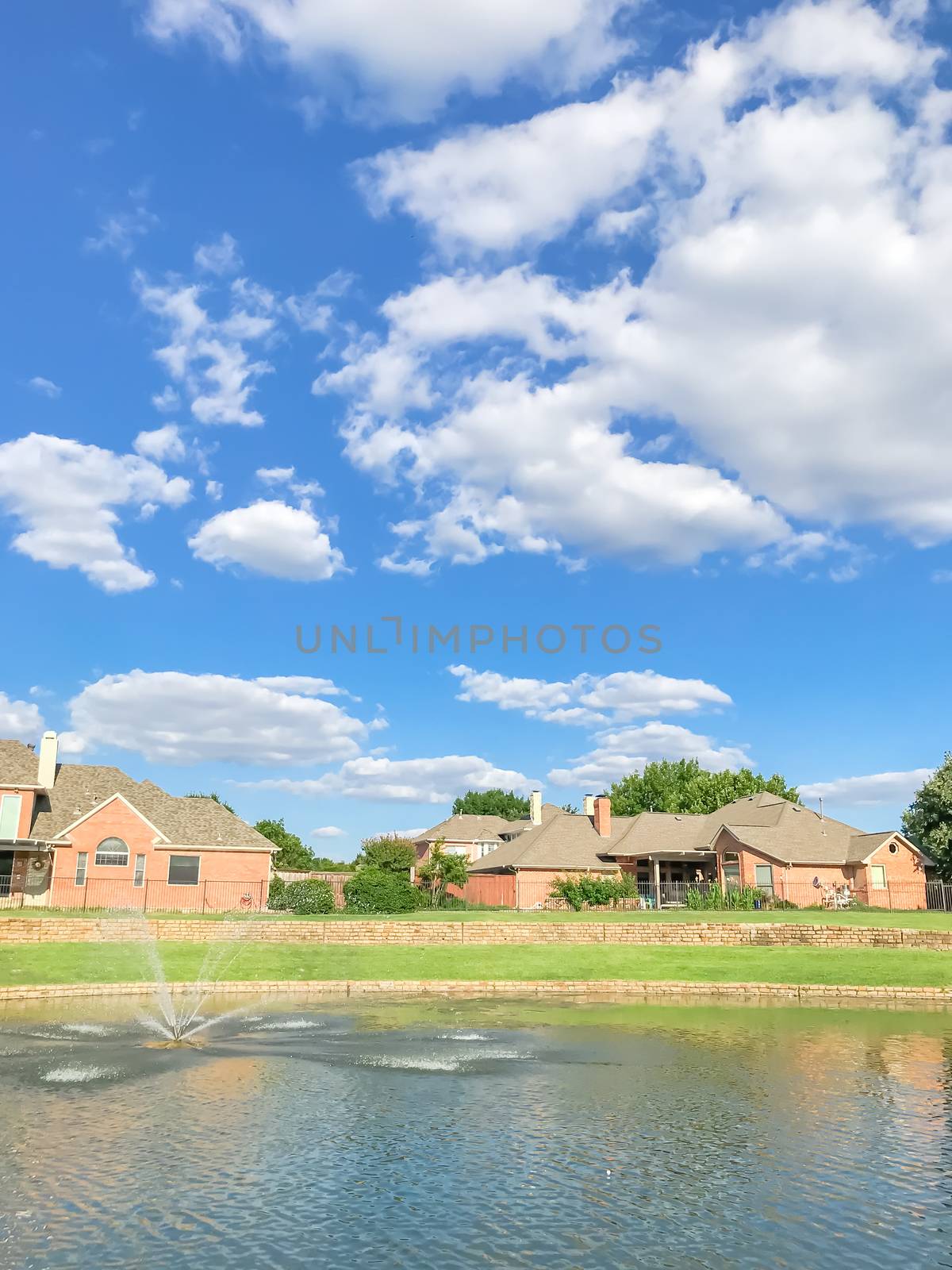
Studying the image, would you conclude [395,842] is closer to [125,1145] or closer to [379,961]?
[379,961]

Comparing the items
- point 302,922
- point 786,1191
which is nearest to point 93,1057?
point 786,1191

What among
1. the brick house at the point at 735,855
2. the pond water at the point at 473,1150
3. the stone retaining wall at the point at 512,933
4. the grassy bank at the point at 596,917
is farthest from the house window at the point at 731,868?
the pond water at the point at 473,1150

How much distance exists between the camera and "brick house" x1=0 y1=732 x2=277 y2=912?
52188 millimetres

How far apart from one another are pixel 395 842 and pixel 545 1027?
3157 centimetres

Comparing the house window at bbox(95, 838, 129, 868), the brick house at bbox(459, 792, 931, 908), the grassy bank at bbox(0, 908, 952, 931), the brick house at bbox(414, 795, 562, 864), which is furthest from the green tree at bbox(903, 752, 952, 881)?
the house window at bbox(95, 838, 129, 868)

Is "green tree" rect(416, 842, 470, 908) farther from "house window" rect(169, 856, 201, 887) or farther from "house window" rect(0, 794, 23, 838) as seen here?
"house window" rect(0, 794, 23, 838)

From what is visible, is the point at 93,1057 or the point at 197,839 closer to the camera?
the point at 93,1057

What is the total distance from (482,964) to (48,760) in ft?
101

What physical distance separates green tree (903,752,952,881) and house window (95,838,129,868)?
51181 mm

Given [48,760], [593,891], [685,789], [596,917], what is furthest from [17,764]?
[685,789]

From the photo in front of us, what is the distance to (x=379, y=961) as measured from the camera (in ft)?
126

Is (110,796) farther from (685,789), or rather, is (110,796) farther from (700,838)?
(685,789)

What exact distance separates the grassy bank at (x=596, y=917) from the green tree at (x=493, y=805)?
91.1 metres

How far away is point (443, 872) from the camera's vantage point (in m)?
71.4
